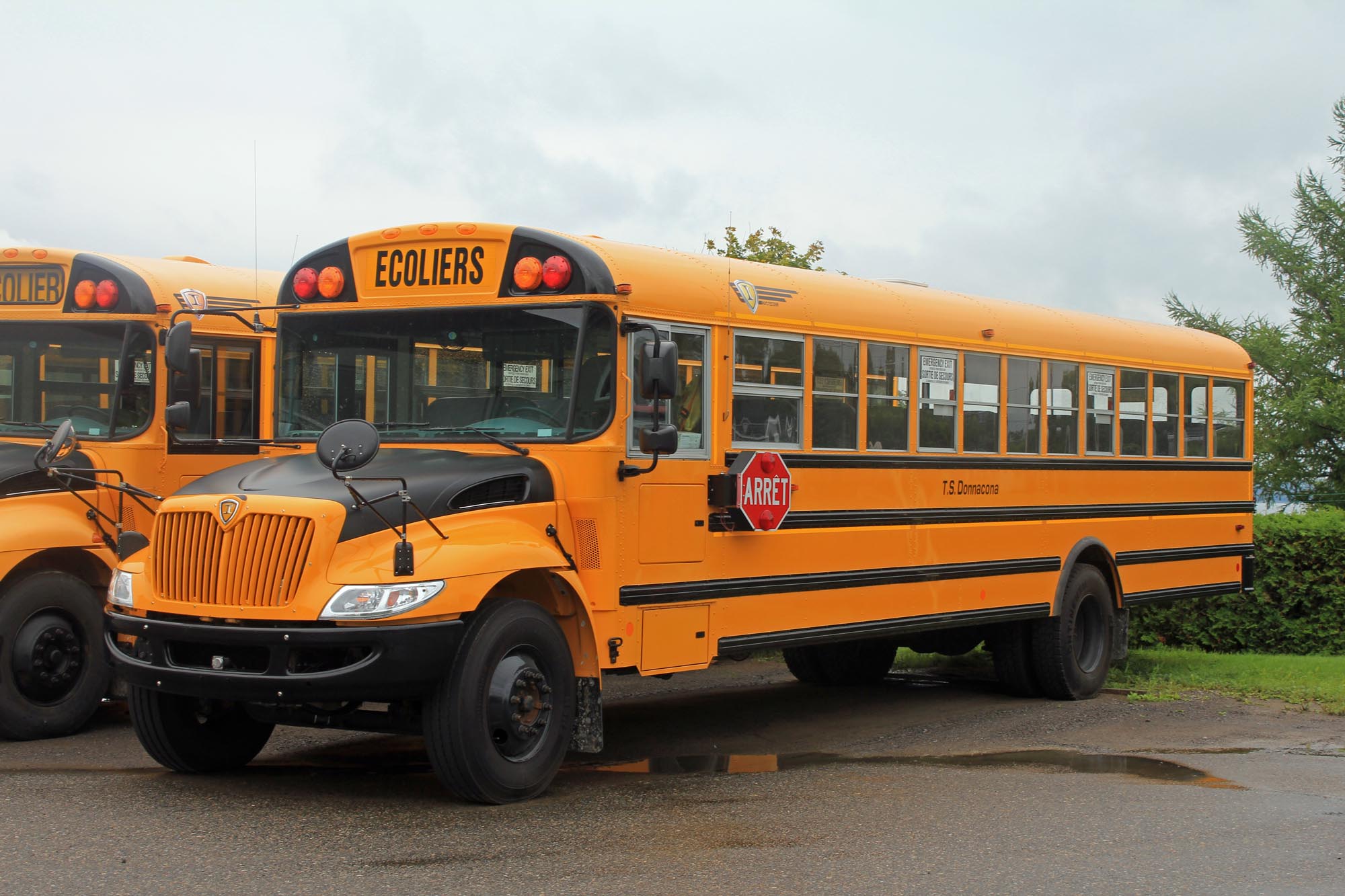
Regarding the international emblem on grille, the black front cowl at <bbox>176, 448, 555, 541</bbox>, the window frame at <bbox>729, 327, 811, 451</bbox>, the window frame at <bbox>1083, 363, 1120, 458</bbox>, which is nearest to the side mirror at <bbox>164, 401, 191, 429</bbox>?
the black front cowl at <bbox>176, 448, 555, 541</bbox>

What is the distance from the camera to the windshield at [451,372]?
290 inches

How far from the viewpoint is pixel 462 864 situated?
5.73 m

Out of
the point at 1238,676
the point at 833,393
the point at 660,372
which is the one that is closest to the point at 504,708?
the point at 660,372

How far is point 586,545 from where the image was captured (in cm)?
738

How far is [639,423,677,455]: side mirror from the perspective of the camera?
23.8 feet

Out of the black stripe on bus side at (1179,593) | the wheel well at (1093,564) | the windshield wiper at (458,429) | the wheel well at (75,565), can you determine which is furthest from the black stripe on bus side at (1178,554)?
the wheel well at (75,565)

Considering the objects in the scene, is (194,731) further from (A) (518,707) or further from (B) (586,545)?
(B) (586,545)

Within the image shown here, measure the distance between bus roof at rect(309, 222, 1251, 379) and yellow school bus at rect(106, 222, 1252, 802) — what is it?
0.02 meters

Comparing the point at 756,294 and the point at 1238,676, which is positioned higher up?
the point at 756,294

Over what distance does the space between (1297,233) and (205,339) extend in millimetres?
22156

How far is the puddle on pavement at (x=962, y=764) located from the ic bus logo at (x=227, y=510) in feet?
7.72

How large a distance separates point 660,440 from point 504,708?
1.42 m

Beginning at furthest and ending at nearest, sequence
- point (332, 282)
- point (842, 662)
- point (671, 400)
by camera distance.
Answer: point (842, 662) → point (332, 282) → point (671, 400)

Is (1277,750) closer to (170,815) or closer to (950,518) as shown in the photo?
(950,518)
